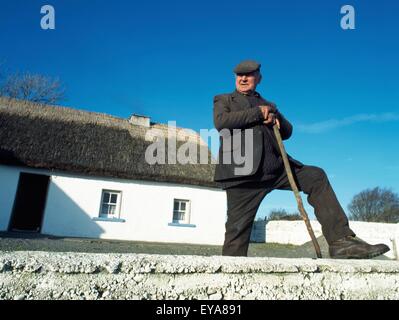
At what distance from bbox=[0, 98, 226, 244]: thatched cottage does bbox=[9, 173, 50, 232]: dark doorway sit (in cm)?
4

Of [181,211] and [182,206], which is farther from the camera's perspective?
[182,206]

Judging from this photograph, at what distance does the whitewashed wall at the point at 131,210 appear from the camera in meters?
12.5

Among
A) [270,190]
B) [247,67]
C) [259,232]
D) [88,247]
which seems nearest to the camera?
[270,190]

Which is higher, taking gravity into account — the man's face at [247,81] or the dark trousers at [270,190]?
the man's face at [247,81]

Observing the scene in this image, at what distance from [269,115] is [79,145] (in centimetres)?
1321

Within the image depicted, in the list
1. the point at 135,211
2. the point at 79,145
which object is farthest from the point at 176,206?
the point at 79,145

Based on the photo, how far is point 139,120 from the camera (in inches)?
715

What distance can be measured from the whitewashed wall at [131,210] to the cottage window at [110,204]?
0.82ft

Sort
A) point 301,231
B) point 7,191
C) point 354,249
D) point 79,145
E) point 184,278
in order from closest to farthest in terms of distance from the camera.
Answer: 1. point 184,278
2. point 354,249
3. point 7,191
4. point 79,145
5. point 301,231

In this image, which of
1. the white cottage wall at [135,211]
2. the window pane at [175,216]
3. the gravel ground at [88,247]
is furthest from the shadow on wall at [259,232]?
the window pane at [175,216]

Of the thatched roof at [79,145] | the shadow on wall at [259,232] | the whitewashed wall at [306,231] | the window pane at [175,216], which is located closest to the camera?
the thatched roof at [79,145]

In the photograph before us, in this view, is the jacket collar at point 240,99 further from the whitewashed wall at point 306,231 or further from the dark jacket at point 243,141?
the whitewashed wall at point 306,231

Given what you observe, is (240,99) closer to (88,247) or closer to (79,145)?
(88,247)

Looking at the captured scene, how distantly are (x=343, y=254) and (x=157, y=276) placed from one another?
147 cm
